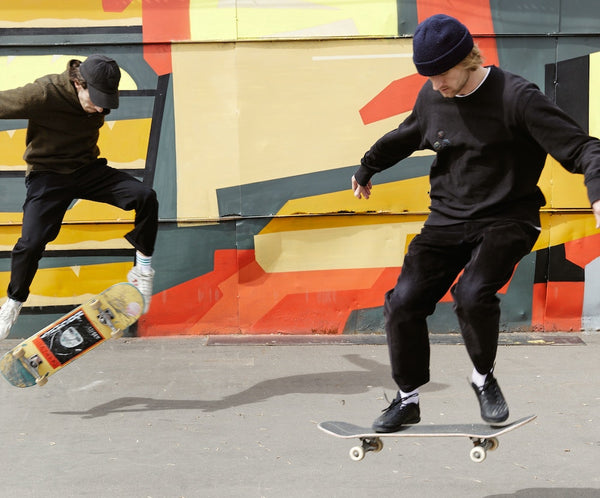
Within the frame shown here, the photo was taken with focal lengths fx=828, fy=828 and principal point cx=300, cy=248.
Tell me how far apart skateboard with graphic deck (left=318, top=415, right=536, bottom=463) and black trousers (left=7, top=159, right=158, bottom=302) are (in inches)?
83.0

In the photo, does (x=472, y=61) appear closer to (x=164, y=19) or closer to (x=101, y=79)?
(x=101, y=79)

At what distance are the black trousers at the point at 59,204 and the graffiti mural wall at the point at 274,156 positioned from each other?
1.60 meters

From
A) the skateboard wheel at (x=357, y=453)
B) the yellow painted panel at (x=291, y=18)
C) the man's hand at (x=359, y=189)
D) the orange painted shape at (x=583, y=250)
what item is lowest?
the skateboard wheel at (x=357, y=453)

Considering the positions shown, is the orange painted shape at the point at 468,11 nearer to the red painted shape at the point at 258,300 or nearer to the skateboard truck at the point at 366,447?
the red painted shape at the point at 258,300

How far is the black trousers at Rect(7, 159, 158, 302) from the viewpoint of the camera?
5578 mm

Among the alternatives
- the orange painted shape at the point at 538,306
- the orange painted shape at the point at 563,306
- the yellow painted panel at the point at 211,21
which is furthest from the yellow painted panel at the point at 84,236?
the orange painted shape at the point at 563,306

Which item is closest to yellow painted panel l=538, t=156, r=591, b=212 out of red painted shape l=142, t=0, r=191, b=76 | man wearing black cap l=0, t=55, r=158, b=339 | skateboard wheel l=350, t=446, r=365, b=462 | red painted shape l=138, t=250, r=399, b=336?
red painted shape l=138, t=250, r=399, b=336

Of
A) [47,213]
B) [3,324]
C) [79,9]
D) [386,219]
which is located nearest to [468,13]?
[386,219]

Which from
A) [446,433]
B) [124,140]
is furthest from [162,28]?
[446,433]

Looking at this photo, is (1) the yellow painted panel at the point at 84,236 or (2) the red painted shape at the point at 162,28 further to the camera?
(1) the yellow painted panel at the point at 84,236

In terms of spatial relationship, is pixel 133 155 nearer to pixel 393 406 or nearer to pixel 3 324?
pixel 3 324

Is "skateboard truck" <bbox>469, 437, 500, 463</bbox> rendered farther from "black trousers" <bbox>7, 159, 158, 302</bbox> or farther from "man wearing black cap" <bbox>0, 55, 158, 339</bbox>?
"black trousers" <bbox>7, 159, 158, 302</bbox>

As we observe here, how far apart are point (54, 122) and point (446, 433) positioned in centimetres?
319

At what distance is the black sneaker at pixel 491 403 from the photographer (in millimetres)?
3951
